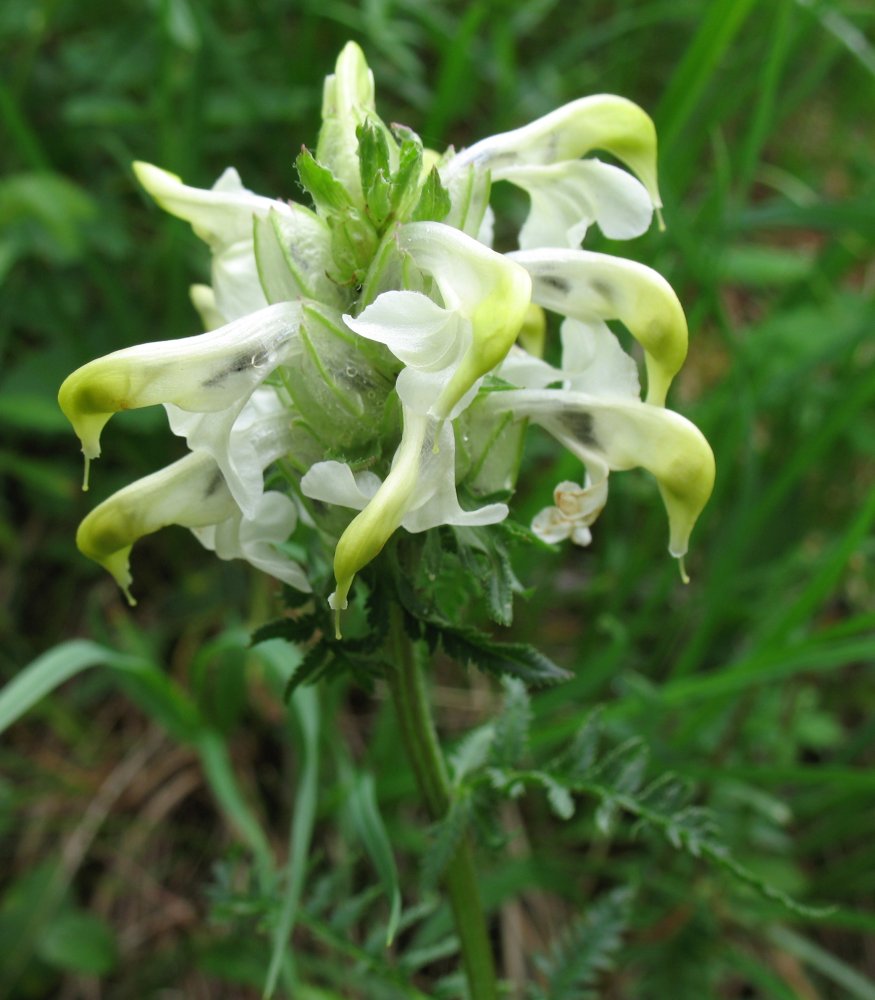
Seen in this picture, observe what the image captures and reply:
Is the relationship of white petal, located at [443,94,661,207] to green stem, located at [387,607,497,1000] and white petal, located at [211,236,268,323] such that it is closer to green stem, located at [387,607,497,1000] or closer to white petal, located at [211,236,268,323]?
white petal, located at [211,236,268,323]

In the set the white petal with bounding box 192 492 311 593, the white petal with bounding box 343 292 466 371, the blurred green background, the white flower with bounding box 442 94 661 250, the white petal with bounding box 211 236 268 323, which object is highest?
the white flower with bounding box 442 94 661 250

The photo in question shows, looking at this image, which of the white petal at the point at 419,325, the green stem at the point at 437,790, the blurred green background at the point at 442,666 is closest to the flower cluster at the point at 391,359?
the white petal at the point at 419,325

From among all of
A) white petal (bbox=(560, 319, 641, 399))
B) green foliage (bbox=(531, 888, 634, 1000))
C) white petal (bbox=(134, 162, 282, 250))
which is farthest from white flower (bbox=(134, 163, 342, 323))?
green foliage (bbox=(531, 888, 634, 1000))

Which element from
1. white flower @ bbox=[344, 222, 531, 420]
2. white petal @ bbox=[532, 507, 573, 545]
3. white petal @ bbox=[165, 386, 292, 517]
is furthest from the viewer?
white petal @ bbox=[532, 507, 573, 545]

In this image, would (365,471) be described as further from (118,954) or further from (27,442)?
(27,442)

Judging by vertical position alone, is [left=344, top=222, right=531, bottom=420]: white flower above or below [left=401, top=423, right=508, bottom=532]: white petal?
above

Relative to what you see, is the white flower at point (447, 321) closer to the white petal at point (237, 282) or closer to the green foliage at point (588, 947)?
the white petal at point (237, 282)

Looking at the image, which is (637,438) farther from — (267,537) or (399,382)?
(267,537)

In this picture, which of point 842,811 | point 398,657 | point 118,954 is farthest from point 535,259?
point 118,954

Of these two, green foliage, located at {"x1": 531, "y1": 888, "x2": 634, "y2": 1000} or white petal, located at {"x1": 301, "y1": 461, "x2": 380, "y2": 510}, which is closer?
white petal, located at {"x1": 301, "y1": 461, "x2": 380, "y2": 510}
